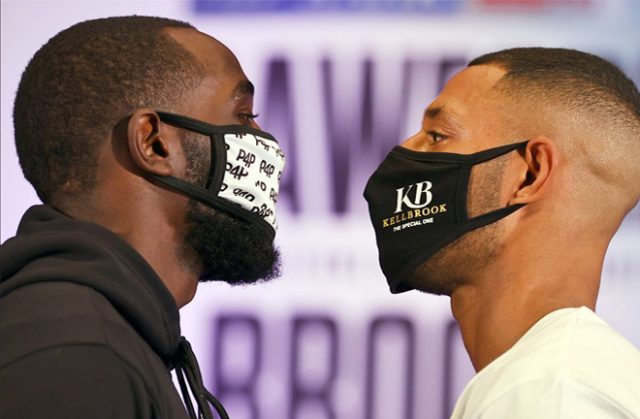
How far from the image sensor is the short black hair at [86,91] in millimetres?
1771

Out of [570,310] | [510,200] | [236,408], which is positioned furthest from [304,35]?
[570,310]

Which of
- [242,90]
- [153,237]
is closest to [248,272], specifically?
[153,237]

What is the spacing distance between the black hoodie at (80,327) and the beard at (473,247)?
513 mm

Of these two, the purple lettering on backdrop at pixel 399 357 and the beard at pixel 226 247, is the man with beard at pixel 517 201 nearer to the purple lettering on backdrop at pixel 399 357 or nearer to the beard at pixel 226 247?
the beard at pixel 226 247

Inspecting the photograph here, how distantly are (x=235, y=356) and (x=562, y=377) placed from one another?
1.57 metres

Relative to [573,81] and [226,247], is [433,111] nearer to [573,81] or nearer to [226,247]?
[573,81]

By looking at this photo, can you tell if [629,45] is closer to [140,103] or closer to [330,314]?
[330,314]

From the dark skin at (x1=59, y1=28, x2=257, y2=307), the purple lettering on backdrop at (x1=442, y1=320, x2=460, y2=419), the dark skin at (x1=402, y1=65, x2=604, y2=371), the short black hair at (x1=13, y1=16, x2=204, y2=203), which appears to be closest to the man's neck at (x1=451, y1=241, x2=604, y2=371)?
the dark skin at (x1=402, y1=65, x2=604, y2=371)

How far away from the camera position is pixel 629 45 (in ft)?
9.96

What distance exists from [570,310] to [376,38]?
151 cm

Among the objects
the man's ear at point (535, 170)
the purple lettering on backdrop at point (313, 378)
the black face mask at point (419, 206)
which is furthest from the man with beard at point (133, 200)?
the purple lettering on backdrop at point (313, 378)

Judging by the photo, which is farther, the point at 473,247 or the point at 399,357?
the point at 399,357

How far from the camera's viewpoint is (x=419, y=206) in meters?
2.02

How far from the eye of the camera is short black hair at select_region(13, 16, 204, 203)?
1.77 m
